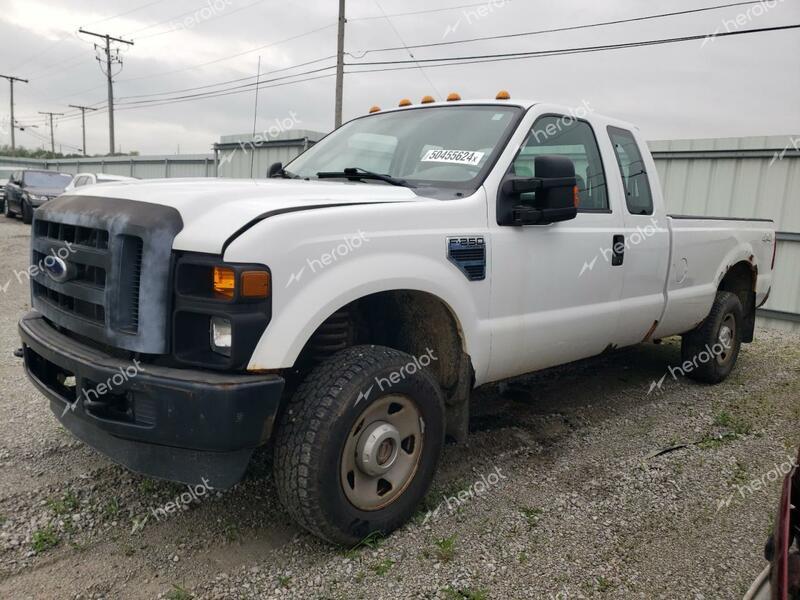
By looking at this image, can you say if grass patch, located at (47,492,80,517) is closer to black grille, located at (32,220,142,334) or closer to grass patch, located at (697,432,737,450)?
black grille, located at (32,220,142,334)

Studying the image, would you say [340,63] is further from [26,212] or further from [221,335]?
[221,335]

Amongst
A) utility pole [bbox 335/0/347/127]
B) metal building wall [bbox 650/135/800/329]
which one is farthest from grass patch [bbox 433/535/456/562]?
utility pole [bbox 335/0/347/127]

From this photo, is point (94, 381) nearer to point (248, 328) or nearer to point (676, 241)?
point (248, 328)

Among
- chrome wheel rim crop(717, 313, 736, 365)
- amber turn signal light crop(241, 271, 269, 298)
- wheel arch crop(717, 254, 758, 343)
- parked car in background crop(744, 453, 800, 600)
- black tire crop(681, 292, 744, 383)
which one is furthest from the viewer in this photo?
wheel arch crop(717, 254, 758, 343)

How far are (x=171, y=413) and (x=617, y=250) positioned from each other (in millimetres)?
2886

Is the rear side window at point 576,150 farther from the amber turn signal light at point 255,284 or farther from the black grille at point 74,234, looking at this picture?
the black grille at point 74,234

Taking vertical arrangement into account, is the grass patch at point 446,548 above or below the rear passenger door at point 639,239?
below

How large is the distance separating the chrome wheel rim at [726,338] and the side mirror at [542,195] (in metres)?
3.00

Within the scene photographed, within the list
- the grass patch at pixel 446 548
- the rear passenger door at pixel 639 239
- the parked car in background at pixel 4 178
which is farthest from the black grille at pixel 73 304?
the parked car in background at pixel 4 178

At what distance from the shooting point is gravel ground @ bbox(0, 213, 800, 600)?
2.52 m

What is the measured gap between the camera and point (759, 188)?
977 cm

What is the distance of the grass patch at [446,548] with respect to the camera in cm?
267

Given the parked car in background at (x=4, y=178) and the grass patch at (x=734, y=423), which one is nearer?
the grass patch at (x=734, y=423)

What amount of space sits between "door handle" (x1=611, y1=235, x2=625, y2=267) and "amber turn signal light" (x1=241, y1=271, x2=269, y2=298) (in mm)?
2478
